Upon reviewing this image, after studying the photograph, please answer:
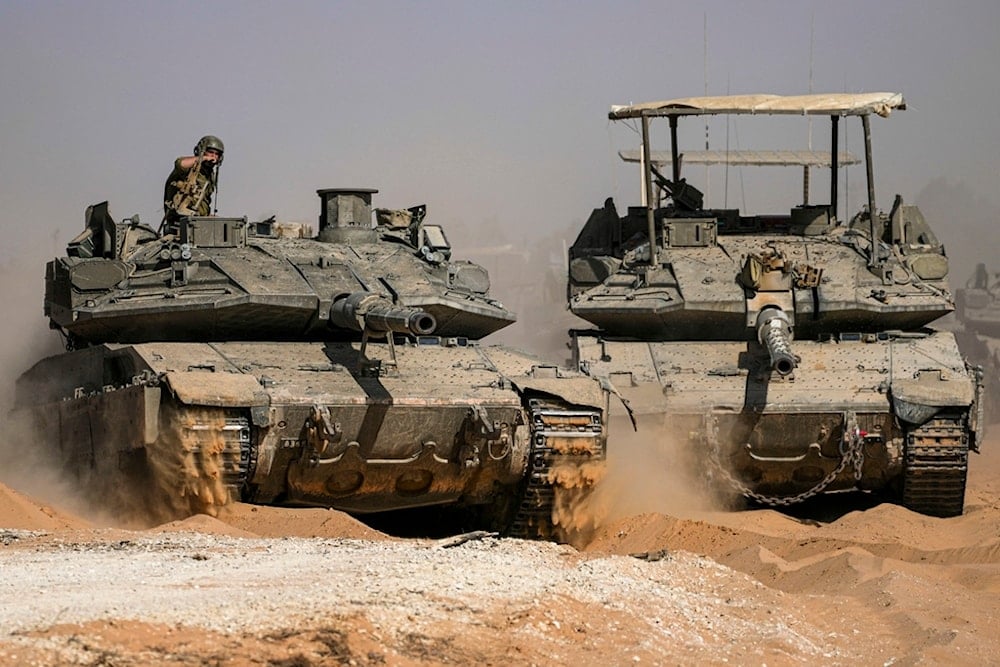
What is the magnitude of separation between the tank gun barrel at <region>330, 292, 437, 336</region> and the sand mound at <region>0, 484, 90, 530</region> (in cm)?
276

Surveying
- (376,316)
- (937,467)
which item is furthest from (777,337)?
(376,316)

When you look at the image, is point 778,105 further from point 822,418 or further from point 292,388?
point 292,388

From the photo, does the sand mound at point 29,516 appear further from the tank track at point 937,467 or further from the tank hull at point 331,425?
the tank track at point 937,467

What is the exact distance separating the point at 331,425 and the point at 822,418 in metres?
5.09

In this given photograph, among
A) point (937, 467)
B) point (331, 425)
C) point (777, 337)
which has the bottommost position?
point (937, 467)

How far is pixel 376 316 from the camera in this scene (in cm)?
1508

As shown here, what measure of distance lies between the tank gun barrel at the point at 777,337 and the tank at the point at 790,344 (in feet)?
0.06

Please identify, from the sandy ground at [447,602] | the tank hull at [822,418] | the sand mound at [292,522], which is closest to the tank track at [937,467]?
Result: the tank hull at [822,418]

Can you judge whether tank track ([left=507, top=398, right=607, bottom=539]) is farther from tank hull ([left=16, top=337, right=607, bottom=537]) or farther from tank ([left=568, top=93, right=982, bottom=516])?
tank ([left=568, top=93, right=982, bottom=516])

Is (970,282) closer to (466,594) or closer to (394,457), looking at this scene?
(394,457)

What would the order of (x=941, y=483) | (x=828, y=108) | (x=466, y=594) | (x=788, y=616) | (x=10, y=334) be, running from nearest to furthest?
1. (x=466, y=594)
2. (x=788, y=616)
3. (x=941, y=483)
4. (x=828, y=108)
5. (x=10, y=334)

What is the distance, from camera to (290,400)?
1433 centimetres

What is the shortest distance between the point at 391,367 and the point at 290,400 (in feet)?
3.95

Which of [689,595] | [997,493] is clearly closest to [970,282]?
[997,493]
